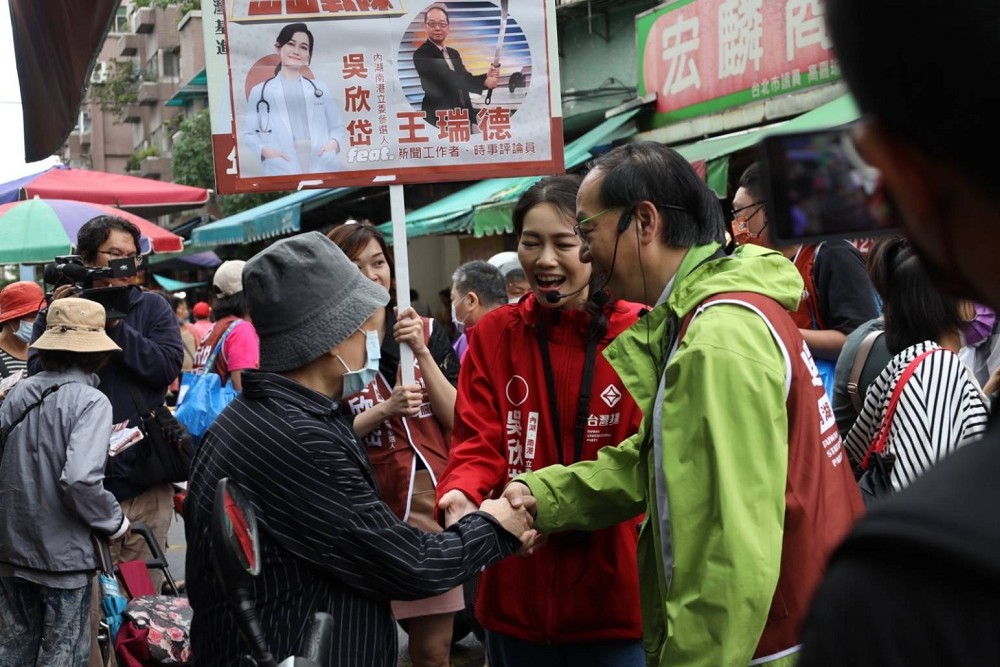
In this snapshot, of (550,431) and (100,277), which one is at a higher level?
(100,277)

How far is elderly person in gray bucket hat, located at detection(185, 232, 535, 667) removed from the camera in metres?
2.46

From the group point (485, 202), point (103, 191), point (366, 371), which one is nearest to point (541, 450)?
point (366, 371)

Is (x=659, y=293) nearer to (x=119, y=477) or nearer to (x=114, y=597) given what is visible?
(x=114, y=597)

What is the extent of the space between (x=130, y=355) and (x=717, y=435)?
155 inches

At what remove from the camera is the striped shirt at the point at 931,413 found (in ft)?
10.9

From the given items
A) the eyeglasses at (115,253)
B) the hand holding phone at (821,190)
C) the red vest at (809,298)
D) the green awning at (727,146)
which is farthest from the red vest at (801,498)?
the green awning at (727,146)

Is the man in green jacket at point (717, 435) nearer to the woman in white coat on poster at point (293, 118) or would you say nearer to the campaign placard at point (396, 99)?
the campaign placard at point (396, 99)

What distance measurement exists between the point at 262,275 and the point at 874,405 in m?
2.04

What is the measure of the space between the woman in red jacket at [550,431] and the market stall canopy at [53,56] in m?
1.53

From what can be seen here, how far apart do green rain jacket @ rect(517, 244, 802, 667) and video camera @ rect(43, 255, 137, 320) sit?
3.67 m

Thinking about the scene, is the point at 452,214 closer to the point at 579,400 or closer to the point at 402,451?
the point at 402,451

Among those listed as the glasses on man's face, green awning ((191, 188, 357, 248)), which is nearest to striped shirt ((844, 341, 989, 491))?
the glasses on man's face

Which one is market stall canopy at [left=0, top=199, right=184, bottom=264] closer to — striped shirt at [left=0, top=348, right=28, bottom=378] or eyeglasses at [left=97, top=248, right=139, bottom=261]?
striped shirt at [left=0, top=348, right=28, bottom=378]

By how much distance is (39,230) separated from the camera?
32.4 feet
